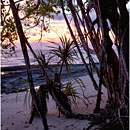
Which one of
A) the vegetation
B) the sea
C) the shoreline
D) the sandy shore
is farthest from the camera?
the shoreline

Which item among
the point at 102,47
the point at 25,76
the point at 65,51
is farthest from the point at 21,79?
the point at 102,47

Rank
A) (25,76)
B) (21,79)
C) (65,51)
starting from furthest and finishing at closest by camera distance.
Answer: (25,76), (21,79), (65,51)

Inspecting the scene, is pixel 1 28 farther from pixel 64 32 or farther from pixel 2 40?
pixel 64 32

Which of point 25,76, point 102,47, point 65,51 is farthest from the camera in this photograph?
point 25,76

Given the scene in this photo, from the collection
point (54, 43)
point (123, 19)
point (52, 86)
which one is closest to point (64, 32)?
point (54, 43)

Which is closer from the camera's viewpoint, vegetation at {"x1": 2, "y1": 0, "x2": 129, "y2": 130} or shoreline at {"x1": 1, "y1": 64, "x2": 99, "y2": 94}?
vegetation at {"x1": 2, "y1": 0, "x2": 129, "y2": 130}

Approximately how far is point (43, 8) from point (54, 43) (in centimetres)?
114

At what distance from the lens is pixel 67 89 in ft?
11.6

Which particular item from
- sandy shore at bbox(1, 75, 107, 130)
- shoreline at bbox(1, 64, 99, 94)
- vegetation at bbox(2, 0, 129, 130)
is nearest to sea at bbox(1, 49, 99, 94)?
shoreline at bbox(1, 64, 99, 94)

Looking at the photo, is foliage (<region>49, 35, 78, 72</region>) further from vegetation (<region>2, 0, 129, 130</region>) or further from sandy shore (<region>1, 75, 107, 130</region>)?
A: sandy shore (<region>1, 75, 107, 130</region>)

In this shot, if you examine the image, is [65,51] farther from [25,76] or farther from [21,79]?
[25,76]

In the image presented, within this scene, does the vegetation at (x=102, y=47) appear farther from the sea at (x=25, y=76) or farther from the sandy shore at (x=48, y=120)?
the sea at (x=25, y=76)

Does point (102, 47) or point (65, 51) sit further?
point (65, 51)

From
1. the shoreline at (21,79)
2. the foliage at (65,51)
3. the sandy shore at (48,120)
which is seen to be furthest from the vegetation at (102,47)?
the shoreline at (21,79)
